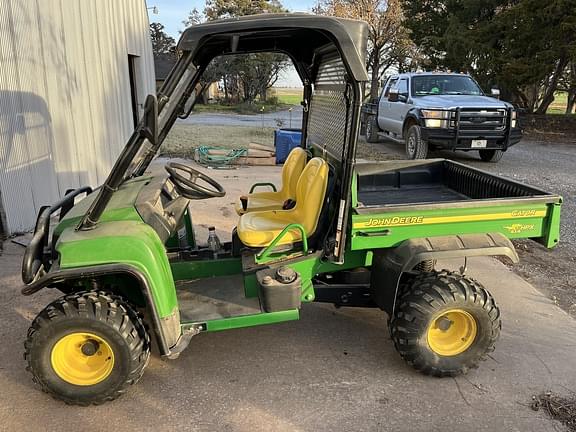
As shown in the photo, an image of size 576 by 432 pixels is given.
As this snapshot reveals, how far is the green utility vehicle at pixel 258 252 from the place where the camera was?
2.70 meters

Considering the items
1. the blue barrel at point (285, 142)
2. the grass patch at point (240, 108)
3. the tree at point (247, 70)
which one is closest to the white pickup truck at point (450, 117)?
the blue barrel at point (285, 142)

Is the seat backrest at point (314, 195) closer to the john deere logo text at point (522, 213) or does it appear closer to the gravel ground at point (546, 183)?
the john deere logo text at point (522, 213)

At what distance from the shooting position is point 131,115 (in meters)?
9.80

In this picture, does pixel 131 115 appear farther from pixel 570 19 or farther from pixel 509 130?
pixel 570 19

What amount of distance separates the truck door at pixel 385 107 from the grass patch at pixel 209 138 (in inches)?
125

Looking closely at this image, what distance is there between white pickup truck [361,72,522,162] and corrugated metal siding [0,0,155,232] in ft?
19.5

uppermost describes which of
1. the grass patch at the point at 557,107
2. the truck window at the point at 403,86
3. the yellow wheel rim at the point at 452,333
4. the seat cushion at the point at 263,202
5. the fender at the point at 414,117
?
the truck window at the point at 403,86

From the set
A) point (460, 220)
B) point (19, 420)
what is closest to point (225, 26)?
point (460, 220)

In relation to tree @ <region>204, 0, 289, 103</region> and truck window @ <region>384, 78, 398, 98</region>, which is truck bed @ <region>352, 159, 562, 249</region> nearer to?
truck window @ <region>384, 78, 398, 98</region>

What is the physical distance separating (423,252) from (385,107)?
10235 millimetres

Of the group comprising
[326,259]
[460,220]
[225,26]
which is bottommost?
[326,259]

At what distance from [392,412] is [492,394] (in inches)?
26.6

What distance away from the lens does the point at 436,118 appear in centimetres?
991

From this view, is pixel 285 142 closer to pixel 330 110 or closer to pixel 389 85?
pixel 389 85
